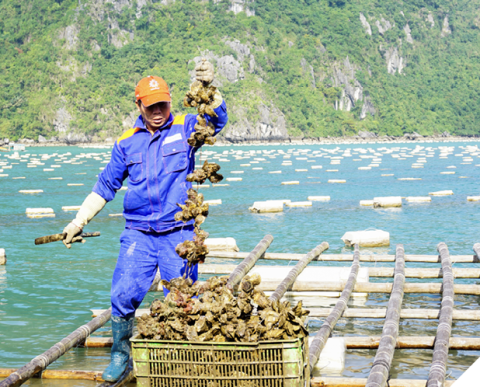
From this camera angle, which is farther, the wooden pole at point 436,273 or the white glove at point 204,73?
the wooden pole at point 436,273

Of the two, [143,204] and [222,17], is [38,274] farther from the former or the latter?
[222,17]

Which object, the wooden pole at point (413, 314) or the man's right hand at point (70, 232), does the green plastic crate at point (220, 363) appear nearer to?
the man's right hand at point (70, 232)

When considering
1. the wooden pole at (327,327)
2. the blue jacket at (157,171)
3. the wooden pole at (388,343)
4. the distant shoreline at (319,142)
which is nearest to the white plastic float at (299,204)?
the wooden pole at (327,327)

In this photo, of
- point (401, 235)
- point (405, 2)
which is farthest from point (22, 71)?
point (401, 235)

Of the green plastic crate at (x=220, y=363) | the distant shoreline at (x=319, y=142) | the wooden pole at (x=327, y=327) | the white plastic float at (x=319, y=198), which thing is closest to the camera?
the green plastic crate at (x=220, y=363)

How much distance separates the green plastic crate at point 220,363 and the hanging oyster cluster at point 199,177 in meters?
0.72

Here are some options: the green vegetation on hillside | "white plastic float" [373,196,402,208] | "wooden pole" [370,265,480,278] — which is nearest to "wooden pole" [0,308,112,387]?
"wooden pole" [370,265,480,278]

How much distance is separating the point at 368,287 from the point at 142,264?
12.7 feet

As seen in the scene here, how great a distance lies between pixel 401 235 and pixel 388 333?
32.4 ft

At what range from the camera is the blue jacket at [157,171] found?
446cm

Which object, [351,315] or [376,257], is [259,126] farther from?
[351,315]

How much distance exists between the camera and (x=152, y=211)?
4488 millimetres

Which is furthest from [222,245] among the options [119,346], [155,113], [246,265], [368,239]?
[155,113]

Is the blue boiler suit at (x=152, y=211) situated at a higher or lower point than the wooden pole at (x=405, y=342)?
higher
